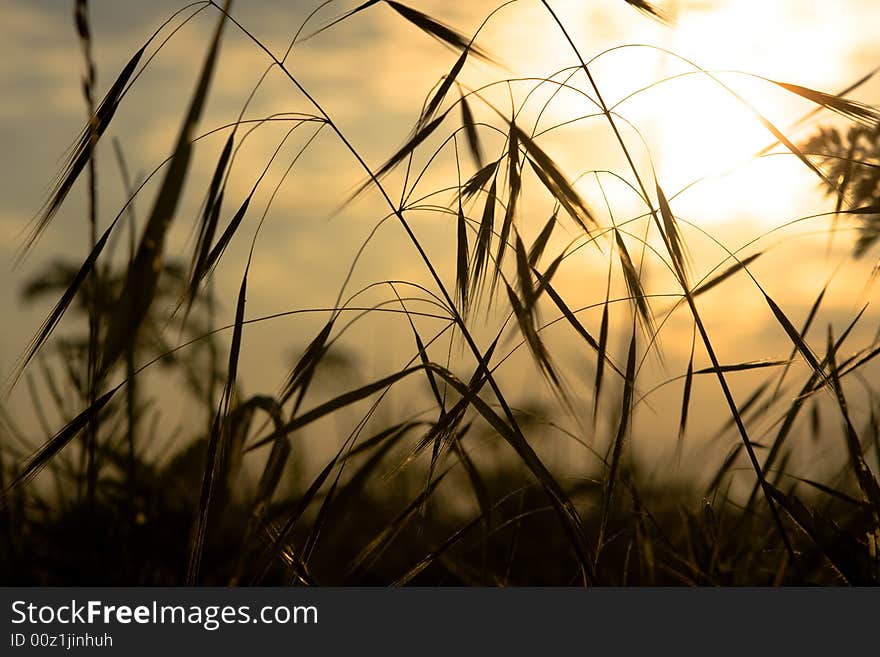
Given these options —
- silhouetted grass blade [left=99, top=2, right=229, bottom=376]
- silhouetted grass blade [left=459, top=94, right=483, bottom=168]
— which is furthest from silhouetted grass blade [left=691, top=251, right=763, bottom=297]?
silhouetted grass blade [left=99, top=2, right=229, bottom=376]

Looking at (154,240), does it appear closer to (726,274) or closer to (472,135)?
(472,135)

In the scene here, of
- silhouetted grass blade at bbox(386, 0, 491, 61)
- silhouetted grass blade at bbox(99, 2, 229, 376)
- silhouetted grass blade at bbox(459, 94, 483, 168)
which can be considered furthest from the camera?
silhouetted grass blade at bbox(459, 94, 483, 168)

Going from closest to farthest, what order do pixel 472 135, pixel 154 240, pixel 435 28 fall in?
pixel 154 240, pixel 435 28, pixel 472 135

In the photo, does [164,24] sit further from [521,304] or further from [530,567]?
Answer: [530,567]

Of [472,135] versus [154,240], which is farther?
[472,135]

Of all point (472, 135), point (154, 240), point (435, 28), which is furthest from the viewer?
point (472, 135)

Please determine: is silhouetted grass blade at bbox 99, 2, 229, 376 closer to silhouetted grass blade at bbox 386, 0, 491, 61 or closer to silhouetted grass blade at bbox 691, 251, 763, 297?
silhouetted grass blade at bbox 386, 0, 491, 61

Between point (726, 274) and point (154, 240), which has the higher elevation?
point (726, 274)

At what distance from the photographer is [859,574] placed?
3.24 ft

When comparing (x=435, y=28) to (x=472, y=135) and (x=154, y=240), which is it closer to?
(x=472, y=135)

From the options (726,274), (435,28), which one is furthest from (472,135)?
(726,274)
